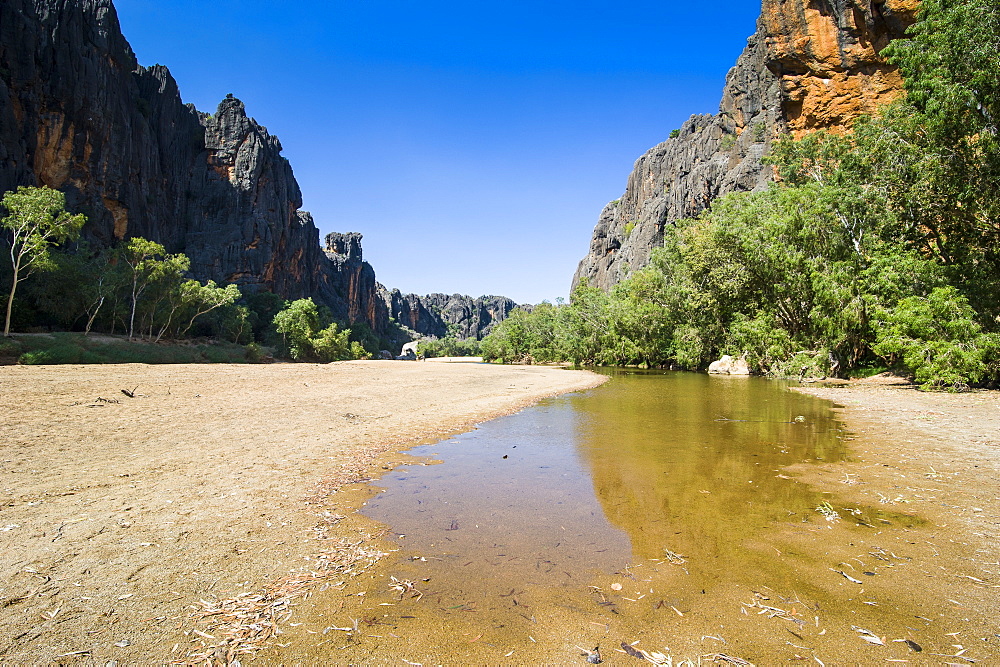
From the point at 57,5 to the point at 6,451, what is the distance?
322 feet

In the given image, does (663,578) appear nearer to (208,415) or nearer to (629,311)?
(208,415)

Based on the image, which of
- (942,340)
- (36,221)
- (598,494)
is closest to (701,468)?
(598,494)

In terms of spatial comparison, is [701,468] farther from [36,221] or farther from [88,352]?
[36,221]

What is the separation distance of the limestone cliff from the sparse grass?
117 feet

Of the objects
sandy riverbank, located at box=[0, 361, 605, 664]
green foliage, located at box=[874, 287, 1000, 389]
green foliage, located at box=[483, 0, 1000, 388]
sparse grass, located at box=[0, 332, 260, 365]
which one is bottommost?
sandy riverbank, located at box=[0, 361, 605, 664]

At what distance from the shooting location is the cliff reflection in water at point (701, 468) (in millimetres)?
5125

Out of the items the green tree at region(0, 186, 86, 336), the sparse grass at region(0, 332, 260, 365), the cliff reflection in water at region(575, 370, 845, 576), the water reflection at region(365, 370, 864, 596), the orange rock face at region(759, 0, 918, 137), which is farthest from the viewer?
the orange rock face at region(759, 0, 918, 137)

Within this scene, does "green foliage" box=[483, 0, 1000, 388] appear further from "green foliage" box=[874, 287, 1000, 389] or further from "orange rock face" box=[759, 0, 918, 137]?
"orange rock face" box=[759, 0, 918, 137]

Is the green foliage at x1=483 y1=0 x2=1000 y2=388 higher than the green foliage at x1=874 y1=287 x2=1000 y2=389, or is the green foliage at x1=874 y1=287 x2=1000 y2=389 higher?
the green foliage at x1=483 y1=0 x2=1000 y2=388

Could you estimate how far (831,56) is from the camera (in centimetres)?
4766

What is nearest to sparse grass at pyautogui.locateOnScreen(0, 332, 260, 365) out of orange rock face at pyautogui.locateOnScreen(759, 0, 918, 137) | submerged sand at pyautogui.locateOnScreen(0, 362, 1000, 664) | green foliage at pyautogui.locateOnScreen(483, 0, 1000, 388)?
submerged sand at pyautogui.locateOnScreen(0, 362, 1000, 664)

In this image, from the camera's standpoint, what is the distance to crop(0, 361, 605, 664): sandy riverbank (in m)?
3.27

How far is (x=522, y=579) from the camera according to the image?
4.05m

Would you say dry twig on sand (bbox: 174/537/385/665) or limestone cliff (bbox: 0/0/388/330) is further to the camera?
limestone cliff (bbox: 0/0/388/330)
